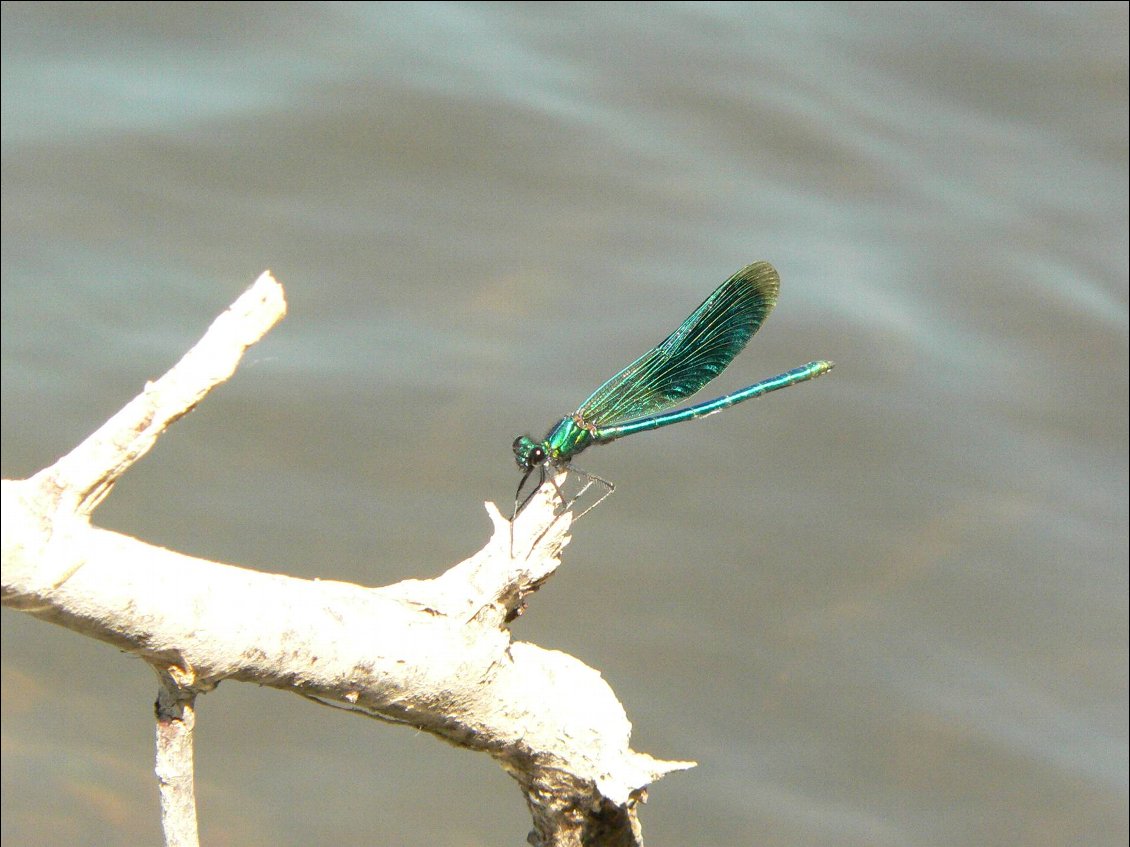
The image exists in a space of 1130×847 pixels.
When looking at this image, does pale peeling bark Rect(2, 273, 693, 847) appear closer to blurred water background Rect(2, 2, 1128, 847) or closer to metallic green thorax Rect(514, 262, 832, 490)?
metallic green thorax Rect(514, 262, 832, 490)

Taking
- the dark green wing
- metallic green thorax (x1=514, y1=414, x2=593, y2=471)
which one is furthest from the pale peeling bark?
the dark green wing

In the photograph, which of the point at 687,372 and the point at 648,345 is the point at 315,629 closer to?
the point at 687,372

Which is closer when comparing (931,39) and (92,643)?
(92,643)

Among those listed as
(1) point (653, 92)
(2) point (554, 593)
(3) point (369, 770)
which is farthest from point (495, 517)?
(1) point (653, 92)

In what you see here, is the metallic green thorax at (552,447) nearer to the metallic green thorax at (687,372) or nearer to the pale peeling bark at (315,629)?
the metallic green thorax at (687,372)

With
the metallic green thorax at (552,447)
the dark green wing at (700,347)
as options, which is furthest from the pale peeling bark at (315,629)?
the dark green wing at (700,347)

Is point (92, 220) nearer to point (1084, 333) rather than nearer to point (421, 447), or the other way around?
point (421, 447)
